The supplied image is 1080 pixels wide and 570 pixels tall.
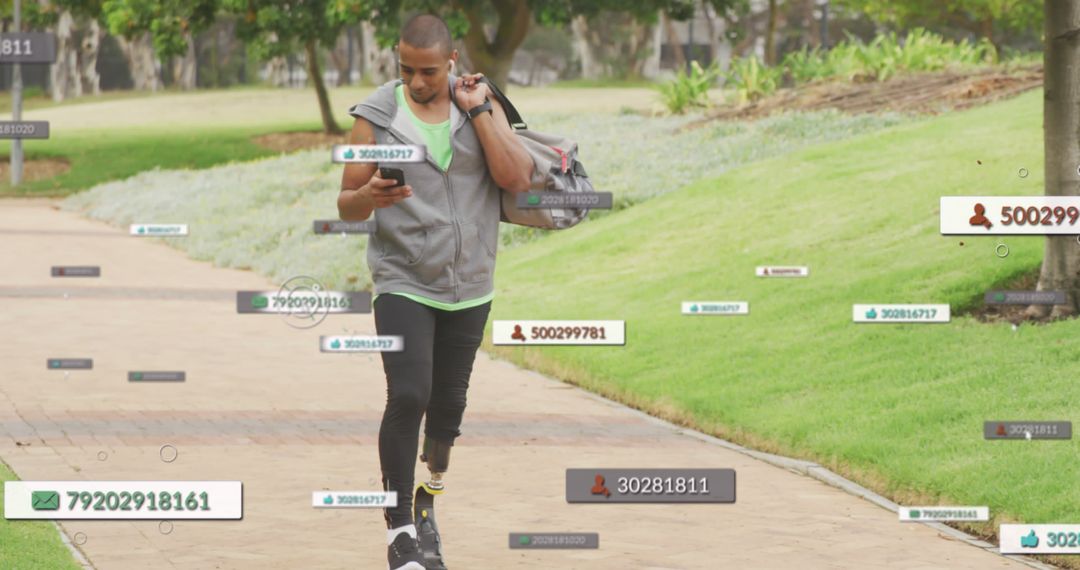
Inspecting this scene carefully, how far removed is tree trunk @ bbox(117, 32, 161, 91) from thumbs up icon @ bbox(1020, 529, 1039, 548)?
7100 centimetres

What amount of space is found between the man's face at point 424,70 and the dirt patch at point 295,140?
116 feet

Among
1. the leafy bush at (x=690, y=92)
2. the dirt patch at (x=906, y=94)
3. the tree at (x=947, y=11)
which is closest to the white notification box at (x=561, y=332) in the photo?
the dirt patch at (x=906, y=94)

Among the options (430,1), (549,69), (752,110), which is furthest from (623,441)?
(549,69)

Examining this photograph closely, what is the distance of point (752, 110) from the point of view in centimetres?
2902

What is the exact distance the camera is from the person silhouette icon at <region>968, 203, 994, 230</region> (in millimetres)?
12629

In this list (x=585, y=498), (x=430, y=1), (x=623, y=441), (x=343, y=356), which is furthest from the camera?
(x=430, y=1)

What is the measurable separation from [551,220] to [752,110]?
22.4 meters

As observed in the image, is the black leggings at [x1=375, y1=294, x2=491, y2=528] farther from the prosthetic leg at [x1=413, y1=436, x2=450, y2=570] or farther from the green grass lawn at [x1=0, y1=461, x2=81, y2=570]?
the green grass lawn at [x1=0, y1=461, x2=81, y2=570]

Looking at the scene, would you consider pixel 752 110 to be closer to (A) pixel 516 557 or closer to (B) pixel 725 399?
(B) pixel 725 399

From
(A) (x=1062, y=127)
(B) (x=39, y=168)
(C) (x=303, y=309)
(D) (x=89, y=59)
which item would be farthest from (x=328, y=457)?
(D) (x=89, y=59)

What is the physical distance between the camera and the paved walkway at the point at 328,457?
8.02m

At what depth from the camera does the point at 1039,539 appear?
814 centimetres

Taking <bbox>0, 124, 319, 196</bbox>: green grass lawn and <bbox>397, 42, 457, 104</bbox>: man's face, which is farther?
<bbox>0, 124, 319, 196</bbox>: green grass lawn

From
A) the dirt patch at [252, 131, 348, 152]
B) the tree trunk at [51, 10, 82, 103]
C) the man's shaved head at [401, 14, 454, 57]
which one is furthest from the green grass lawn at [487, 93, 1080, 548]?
the tree trunk at [51, 10, 82, 103]
